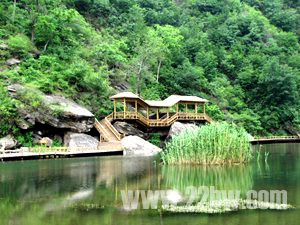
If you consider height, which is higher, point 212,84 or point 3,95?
point 212,84

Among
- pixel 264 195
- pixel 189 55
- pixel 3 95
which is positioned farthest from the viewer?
pixel 189 55

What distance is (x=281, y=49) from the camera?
57.8 meters

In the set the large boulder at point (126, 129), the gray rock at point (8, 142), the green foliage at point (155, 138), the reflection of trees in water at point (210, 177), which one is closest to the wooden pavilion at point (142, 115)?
the large boulder at point (126, 129)

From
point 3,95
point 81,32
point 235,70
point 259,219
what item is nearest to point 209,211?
point 259,219

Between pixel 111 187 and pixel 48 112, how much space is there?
15.0 metres

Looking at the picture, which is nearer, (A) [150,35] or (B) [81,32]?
(B) [81,32]

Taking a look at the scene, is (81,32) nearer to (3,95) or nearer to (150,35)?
(150,35)

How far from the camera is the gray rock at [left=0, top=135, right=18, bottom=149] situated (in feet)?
76.7

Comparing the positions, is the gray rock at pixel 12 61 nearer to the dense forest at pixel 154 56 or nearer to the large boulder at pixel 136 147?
the dense forest at pixel 154 56

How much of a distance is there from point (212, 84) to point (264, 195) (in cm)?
3446

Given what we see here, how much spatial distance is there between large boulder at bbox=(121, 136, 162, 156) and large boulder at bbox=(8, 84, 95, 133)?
136 inches

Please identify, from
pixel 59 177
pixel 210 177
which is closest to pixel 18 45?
pixel 59 177

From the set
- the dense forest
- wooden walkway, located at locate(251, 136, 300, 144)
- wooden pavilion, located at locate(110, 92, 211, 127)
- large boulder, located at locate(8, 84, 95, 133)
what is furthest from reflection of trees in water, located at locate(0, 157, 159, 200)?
wooden walkway, located at locate(251, 136, 300, 144)

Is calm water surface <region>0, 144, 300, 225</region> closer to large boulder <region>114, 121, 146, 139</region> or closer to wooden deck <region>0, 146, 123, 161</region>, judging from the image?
wooden deck <region>0, 146, 123, 161</region>
